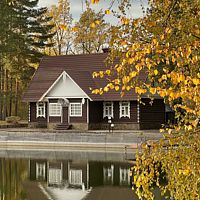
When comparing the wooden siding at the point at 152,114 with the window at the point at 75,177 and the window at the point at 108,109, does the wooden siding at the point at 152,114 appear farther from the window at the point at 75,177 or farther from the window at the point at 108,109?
the window at the point at 75,177

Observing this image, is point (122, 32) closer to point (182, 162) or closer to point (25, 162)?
point (182, 162)

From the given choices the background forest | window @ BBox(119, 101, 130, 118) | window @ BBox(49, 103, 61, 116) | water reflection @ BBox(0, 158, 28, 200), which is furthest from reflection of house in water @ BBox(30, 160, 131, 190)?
the background forest

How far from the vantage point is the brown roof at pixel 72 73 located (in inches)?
1382

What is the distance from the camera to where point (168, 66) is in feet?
15.8

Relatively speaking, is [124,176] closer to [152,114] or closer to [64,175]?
[64,175]

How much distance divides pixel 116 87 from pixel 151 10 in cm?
190

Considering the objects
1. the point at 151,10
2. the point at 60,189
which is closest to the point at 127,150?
the point at 60,189

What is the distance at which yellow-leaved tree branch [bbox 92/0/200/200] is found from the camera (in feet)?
13.6

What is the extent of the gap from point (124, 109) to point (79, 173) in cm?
1351

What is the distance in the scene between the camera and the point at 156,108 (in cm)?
3500

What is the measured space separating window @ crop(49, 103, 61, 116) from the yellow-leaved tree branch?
30.5m

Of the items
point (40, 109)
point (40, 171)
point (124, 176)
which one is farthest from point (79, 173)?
point (40, 109)

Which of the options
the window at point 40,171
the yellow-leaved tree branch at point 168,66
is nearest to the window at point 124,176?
the window at point 40,171

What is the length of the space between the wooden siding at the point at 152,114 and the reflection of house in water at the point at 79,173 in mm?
10229
